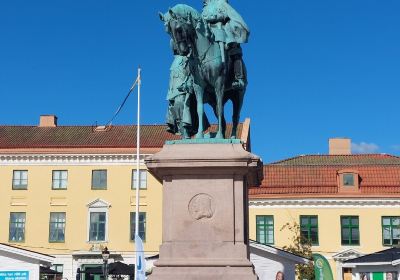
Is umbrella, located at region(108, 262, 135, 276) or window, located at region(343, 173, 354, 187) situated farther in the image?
window, located at region(343, 173, 354, 187)

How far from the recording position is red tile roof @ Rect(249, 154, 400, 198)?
47688mm

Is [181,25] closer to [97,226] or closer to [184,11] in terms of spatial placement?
Result: [184,11]

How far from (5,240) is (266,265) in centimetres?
2776

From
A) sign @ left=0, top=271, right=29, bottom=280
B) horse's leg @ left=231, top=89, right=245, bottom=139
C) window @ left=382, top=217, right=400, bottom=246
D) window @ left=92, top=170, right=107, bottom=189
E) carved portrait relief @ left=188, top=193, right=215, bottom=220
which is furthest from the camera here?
window @ left=92, top=170, right=107, bottom=189

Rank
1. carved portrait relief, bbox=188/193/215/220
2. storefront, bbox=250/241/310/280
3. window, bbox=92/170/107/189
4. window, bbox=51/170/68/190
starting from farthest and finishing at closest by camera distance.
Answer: window, bbox=51/170/68/190 < window, bbox=92/170/107/189 < storefront, bbox=250/241/310/280 < carved portrait relief, bbox=188/193/215/220

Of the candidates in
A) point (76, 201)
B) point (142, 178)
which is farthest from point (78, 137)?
point (142, 178)

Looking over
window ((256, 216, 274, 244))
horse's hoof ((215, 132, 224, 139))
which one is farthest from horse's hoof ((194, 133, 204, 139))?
window ((256, 216, 274, 244))

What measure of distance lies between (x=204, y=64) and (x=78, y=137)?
42332 mm

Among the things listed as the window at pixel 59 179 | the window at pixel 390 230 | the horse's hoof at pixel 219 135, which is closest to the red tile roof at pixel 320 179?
the window at pixel 390 230

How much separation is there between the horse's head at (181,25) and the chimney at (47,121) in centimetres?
4590

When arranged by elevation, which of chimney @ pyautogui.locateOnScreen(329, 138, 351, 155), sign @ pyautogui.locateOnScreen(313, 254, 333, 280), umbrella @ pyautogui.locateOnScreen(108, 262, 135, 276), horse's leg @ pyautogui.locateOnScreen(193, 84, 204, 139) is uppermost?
chimney @ pyautogui.locateOnScreen(329, 138, 351, 155)

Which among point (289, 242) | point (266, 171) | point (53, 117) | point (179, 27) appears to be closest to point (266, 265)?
point (179, 27)

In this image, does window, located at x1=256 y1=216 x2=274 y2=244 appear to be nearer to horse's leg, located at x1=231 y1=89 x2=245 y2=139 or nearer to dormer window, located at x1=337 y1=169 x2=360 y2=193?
dormer window, located at x1=337 y1=169 x2=360 y2=193

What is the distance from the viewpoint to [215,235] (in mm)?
11680
